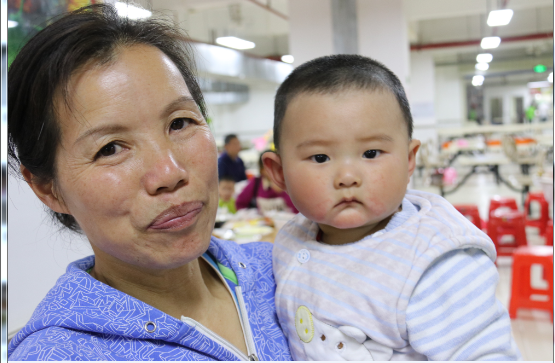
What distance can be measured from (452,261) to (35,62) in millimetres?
865

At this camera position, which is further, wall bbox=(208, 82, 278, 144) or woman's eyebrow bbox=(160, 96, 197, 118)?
wall bbox=(208, 82, 278, 144)

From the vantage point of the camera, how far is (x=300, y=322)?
1.01 m

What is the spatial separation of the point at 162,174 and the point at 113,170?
0.28ft

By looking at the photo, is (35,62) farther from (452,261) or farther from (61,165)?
(452,261)

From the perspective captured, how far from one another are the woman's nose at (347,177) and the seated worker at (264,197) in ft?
10.8

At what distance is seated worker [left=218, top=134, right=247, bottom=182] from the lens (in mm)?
6895

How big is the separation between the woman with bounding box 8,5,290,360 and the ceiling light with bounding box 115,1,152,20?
0.05m

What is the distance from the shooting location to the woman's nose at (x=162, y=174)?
0.80 metres

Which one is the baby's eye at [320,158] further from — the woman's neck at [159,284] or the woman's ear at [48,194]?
the woman's ear at [48,194]

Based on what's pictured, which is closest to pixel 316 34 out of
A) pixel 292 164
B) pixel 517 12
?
pixel 292 164

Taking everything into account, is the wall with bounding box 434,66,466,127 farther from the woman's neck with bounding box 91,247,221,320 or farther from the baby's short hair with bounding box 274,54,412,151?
the woman's neck with bounding box 91,247,221,320

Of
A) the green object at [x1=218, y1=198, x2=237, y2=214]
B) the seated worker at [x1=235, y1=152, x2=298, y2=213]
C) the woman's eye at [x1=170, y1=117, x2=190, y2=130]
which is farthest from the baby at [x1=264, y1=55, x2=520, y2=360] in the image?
the green object at [x1=218, y1=198, x2=237, y2=214]

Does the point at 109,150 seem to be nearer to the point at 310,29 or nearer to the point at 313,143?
the point at 313,143

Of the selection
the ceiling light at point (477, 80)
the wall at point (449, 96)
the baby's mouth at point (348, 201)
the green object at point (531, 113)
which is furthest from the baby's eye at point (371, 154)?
the ceiling light at point (477, 80)
